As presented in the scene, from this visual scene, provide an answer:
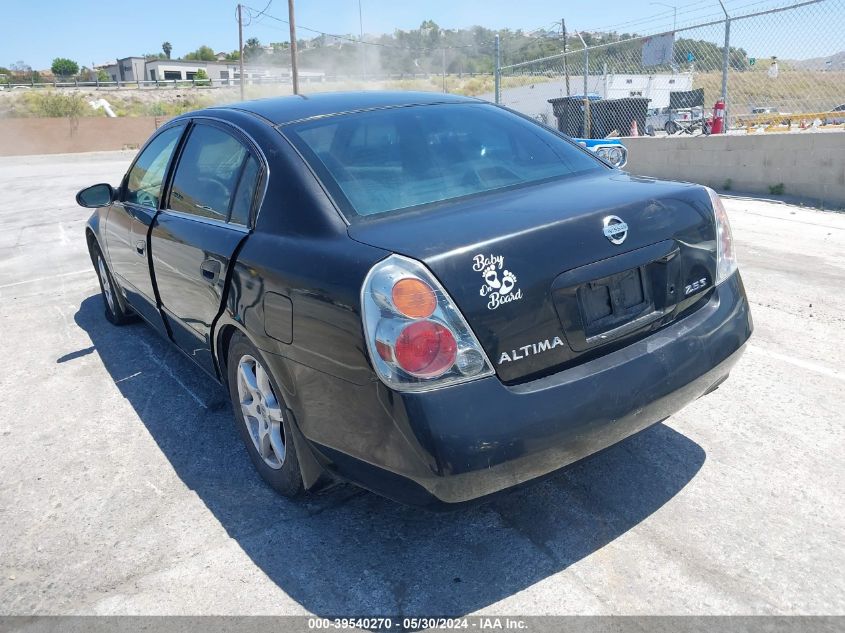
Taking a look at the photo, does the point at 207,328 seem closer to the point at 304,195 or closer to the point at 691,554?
the point at 304,195

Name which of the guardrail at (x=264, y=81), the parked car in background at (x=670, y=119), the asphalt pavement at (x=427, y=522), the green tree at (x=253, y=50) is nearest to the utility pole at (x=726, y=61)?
the parked car in background at (x=670, y=119)

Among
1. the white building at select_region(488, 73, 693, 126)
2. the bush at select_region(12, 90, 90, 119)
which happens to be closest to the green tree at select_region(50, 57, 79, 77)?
the bush at select_region(12, 90, 90, 119)

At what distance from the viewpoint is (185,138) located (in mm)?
3791

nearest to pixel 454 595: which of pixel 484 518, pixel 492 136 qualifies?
pixel 484 518

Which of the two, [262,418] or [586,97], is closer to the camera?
[262,418]

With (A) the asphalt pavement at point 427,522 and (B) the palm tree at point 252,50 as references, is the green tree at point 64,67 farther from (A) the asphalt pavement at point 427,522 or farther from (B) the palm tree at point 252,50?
(A) the asphalt pavement at point 427,522

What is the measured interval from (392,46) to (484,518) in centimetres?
5763

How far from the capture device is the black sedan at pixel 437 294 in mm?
2168

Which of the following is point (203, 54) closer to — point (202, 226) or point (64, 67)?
point (64, 67)

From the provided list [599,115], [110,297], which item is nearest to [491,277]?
[110,297]

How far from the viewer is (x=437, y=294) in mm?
2164

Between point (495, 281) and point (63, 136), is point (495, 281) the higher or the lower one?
the lower one

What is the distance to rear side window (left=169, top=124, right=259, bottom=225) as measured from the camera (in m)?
3.05

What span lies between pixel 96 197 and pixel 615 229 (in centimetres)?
360
